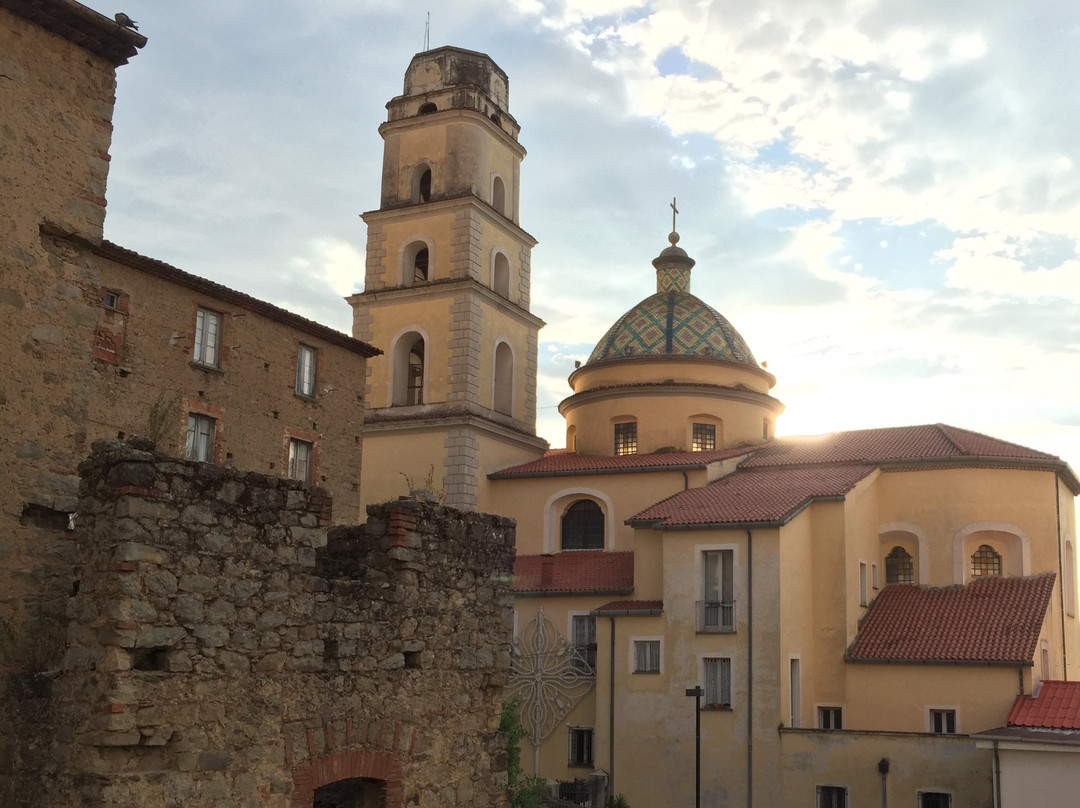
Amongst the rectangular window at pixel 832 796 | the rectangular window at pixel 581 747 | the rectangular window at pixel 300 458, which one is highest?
the rectangular window at pixel 300 458

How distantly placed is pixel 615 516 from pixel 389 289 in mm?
9973

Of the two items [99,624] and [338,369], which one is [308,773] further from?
[338,369]

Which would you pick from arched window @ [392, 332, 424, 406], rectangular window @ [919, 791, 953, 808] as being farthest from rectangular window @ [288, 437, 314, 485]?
rectangular window @ [919, 791, 953, 808]

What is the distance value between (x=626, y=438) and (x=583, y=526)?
12.6ft

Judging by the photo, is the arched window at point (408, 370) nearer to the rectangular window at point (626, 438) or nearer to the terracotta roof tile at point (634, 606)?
the rectangular window at point (626, 438)

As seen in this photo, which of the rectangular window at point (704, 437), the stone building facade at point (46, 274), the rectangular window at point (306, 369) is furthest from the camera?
the rectangular window at point (704, 437)

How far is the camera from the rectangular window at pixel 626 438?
36375mm

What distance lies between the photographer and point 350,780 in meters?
10.1

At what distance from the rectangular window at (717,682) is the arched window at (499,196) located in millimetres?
17329

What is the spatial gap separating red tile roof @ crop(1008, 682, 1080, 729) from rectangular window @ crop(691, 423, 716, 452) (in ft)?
45.4

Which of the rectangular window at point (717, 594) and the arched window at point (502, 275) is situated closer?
the rectangular window at point (717, 594)

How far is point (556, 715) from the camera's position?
27812 mm

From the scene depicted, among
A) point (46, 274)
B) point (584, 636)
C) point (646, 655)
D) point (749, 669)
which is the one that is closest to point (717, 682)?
point (749, 669)

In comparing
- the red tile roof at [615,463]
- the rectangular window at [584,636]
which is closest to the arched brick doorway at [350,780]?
the rectangular window at [584,636]
